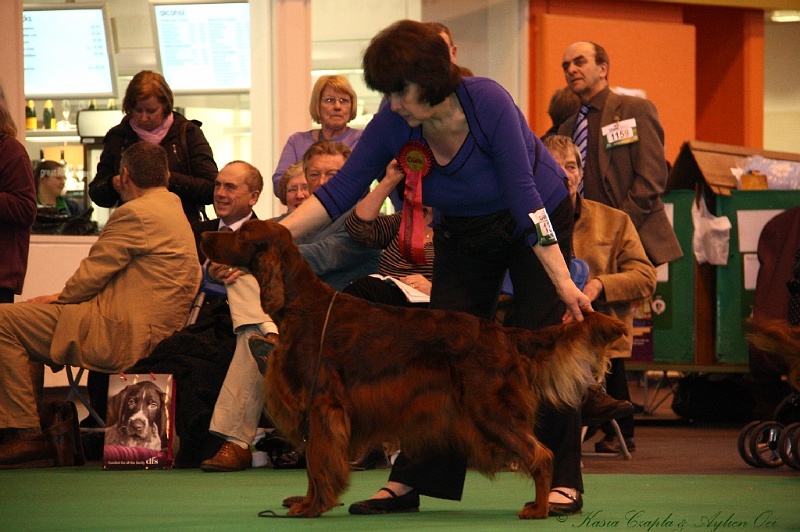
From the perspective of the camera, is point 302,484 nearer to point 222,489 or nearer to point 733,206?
point 222,489

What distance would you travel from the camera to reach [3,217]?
18.6 ft

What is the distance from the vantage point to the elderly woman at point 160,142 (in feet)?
20.8

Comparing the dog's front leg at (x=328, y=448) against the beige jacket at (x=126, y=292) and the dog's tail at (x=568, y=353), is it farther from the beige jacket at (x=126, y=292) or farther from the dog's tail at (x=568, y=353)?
the beige jacket at (x=126, y=292)

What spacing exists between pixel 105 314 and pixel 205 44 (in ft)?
14.6

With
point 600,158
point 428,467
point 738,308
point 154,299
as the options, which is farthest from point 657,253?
point 428,467

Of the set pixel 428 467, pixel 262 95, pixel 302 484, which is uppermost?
pixel 262 95

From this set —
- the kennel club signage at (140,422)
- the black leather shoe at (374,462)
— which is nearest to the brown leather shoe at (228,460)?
the kennel club signage at (140,422)

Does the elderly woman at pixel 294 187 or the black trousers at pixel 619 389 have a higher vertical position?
the elderly woman at pixel 294 187

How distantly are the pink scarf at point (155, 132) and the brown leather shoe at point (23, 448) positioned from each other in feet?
5.70

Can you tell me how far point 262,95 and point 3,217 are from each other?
3735 mm

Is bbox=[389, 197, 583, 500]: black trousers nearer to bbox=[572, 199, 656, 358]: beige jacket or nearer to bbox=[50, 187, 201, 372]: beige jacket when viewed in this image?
bbox=[50, 187, 201, 372]: beige jacket

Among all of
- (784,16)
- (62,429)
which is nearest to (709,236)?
(62,429)

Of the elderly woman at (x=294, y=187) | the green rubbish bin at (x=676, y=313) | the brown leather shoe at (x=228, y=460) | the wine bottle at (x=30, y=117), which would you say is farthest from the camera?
the wine bottle at (x=30, y=117)

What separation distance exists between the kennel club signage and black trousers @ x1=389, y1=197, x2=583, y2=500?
182 centimetres
